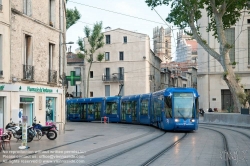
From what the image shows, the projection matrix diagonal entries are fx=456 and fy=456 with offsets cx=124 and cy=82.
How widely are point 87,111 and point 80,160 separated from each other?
33.8 m

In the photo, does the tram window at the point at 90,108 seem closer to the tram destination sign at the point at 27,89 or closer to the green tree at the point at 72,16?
the green tree at the point at 72,16

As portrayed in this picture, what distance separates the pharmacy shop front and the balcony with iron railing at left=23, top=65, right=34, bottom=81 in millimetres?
480

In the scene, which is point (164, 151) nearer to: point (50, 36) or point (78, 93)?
point (50, 36)

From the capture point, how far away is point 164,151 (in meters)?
16.4

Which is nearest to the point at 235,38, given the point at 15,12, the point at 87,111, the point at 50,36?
the point at 87,111

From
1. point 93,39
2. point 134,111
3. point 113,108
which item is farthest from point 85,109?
point 93,39

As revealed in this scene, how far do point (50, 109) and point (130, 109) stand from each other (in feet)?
45.0

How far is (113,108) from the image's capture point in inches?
1725

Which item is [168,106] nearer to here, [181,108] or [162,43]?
[181,108]

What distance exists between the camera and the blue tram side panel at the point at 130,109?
3897cm

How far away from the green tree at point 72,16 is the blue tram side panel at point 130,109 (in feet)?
39.7

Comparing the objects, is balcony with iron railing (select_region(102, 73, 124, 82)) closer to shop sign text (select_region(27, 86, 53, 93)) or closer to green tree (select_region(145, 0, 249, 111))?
green tree (select_region(145, 0, 249, 111))

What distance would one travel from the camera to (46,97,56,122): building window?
89.7ft

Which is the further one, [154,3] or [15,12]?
[154,3]
